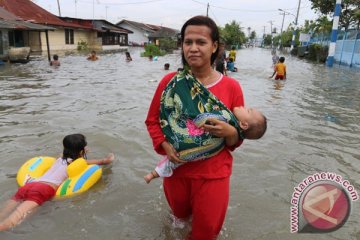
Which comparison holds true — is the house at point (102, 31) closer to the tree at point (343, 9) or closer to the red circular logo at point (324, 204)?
the tree at point (343, 9)

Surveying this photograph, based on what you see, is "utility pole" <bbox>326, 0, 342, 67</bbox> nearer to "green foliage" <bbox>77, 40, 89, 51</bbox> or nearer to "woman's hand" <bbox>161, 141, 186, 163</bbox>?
"green foliage" <bbox>77, 40, 89, 51</bbox>

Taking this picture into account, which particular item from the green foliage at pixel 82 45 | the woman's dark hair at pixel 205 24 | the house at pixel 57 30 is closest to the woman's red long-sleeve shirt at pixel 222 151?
the woman's dark hair at pixel 205 24

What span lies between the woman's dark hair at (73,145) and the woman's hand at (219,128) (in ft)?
8.51

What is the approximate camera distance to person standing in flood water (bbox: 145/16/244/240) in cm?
246

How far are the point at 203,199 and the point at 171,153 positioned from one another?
0.40 metres

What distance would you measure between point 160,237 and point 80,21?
4559 centimetres

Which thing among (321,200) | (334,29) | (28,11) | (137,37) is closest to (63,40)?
(28,11)

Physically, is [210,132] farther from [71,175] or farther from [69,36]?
[69,36]

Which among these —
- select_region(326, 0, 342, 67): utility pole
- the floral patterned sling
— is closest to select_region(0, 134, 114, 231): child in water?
the floral patterned sling

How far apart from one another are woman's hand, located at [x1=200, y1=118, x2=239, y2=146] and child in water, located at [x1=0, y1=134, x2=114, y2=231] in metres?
2.46

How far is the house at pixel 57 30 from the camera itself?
103 feet

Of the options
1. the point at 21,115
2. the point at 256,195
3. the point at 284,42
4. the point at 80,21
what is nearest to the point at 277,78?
the point at 21,115

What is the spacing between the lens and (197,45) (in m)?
2.45

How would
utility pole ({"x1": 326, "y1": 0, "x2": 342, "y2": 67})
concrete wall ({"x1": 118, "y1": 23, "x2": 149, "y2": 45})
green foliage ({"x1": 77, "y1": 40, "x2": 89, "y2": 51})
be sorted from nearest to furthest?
utility pole ({"x1": 326, "y1": 0, "x2": 342, "y2": 67})
green foliage ({"x1": 77, "y1": 40, "x2": 89, "y2": 51})
concrete wall ({"x1": 118, "y1": 23, "x2": 149, "y2": 45})
